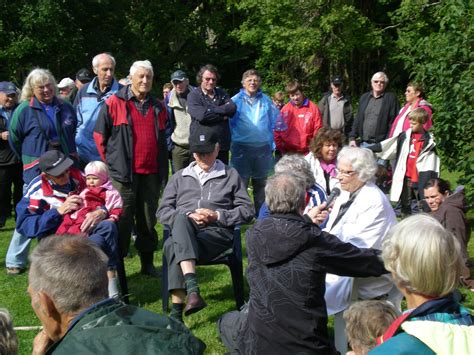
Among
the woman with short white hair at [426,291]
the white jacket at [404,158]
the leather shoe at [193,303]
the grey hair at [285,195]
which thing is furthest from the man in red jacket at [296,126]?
the woman with short white hair at [426,291]

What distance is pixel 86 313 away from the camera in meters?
2.70

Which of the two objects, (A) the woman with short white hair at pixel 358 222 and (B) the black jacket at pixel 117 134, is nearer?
(A) the woman with short white hair at pixel 358 222

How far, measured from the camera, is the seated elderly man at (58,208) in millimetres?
6141

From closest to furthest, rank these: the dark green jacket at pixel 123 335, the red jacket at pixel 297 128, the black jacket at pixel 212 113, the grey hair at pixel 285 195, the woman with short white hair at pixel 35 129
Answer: the dark green jacket at pixel 123 335, the grey hair at pixel 285 195, the woman with short white hair at pixel 35 129, the black jacket at pixel 212 113, the red jacket at pixel 297 128

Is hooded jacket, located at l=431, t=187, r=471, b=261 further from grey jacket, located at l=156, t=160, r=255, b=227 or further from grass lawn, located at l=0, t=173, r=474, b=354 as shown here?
grey jacket, located at l=156, t=160, r=255, b=227

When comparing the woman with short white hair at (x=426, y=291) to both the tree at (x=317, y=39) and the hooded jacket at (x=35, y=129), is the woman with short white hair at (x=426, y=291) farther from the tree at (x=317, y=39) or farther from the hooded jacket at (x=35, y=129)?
the tree at (x=317, y=39)

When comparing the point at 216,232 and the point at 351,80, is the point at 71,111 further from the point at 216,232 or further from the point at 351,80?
the point at 351,80

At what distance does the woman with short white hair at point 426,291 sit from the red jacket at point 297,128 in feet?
22.6

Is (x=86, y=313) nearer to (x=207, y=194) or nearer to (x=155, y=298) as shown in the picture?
(x=207, y=194)

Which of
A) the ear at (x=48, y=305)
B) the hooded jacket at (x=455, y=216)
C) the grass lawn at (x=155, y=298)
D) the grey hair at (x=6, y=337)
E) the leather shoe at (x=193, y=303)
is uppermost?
the ear at (x=48, y=305)

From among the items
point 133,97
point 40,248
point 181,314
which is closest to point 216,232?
point 181,314

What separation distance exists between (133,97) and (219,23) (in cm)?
2375

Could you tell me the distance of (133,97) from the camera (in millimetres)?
7273

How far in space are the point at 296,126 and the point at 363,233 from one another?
5.01m
